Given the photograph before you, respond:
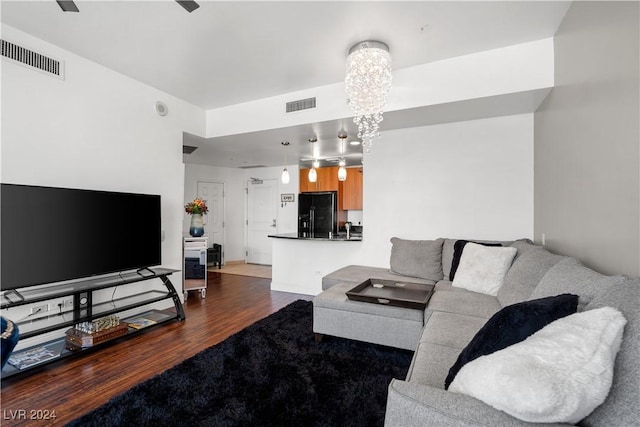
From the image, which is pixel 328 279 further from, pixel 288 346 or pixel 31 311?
pixel 31 311

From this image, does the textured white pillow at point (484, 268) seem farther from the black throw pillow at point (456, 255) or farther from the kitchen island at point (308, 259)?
the kitchen island at point (308, 259)

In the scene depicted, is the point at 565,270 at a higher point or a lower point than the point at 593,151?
lower

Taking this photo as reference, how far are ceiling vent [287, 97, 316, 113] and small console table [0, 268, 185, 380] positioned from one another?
2433 millimetres

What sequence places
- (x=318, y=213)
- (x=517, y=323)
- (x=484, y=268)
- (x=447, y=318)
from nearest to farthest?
1. (x=517, y=323)
2. (x=447, y=318)
3. (x=484, y=268)
4. (x=318, y=213)

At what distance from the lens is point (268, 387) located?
6.62 ft

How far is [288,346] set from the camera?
8.64 feet

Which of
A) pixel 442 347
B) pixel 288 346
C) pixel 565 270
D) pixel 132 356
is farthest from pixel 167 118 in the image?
pixel 565 270

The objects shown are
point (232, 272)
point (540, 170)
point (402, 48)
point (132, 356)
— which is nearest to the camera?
point (132, 356)

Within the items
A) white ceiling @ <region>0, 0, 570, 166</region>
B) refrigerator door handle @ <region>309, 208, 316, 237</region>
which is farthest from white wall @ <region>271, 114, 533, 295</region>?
refrigerator door handle @ <region>309, 208, 316, 237</region>

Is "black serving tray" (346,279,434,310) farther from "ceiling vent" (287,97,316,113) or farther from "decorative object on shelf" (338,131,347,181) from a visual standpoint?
"ceiling vent" (287,97,316,113)

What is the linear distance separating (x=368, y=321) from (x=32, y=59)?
12.1 feet

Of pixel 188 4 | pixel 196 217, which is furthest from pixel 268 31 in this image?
pixel 196 217

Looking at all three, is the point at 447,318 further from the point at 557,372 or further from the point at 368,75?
the point at 368,75

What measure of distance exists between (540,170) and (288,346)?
10.1ft
